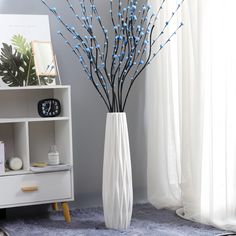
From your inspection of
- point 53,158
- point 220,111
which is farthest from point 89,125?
point 220,111

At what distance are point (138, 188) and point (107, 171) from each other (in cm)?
68

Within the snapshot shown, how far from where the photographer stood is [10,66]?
252 cm

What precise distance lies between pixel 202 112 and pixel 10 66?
1.02 metres

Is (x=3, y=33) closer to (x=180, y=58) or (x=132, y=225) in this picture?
(x=180, y=58)

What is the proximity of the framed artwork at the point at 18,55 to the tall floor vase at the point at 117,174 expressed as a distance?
481mm

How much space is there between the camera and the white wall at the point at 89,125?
109 inches

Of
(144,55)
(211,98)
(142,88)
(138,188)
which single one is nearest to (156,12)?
(144,55)

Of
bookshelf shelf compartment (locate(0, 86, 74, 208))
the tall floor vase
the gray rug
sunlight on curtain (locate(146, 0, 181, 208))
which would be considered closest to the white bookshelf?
bookshelf shelf compartment (locate(0, 86, 74, 208))

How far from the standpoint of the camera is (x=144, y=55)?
2.88 m

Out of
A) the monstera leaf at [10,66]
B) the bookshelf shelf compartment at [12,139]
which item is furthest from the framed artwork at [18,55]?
the bookshelf shelf compartment at [12,139]

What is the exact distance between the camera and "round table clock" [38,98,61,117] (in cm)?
251

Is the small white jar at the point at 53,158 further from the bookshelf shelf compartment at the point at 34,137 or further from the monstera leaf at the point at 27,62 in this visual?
the monstera leaf at the point at 27,62

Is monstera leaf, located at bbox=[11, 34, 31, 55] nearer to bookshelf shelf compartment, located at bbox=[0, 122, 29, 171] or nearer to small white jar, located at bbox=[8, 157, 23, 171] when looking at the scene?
bookshelf shelf compartment, located at bbox=[0, 122, 29, 171]

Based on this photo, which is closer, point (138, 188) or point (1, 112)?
point (1, 112)
